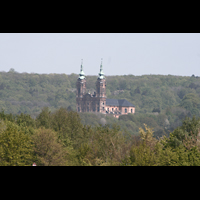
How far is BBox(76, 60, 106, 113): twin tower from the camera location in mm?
192750

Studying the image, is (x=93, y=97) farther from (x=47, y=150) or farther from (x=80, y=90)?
(x=47, y=150)

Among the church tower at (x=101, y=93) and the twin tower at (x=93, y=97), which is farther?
the twin tower at (x=93, y=97)

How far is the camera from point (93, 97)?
19475 cm

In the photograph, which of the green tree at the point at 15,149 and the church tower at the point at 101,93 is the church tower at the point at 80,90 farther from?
the green tree at the point at 15,149

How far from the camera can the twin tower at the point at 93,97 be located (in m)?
193

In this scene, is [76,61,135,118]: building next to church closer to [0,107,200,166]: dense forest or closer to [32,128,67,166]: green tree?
[0,107,200,166]: dense forest

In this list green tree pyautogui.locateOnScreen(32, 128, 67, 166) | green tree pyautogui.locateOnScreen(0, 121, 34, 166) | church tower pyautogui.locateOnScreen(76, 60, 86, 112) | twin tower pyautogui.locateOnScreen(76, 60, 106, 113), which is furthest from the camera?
church tower pyautogui.locateOnScreen(76, 60, 86, 112)

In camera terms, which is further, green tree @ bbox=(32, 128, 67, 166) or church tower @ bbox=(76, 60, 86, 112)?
church tower @ bbox=(76, 60, 86, 112)

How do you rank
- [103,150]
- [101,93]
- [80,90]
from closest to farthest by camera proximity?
[103,150] < [101,93] < [80,90]

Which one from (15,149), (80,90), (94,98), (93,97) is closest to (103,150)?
(15,149)

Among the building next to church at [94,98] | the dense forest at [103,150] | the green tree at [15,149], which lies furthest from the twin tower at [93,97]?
the green tree at [15,149]

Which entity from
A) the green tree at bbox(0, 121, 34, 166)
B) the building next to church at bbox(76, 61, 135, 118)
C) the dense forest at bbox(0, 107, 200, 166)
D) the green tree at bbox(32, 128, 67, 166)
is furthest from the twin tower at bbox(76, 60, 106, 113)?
the green tree at bbox(0, 121, 34, 166)
